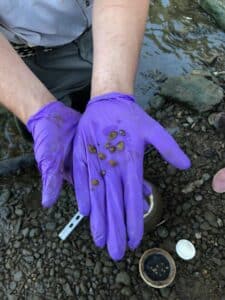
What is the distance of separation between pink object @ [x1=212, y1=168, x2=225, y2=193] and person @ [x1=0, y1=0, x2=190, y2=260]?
0.68 meters

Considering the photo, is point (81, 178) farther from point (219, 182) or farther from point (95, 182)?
point (219, 182)

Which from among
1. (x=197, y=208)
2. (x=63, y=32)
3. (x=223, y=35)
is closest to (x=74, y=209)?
(x=197, y=208)

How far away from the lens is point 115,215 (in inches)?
74.1

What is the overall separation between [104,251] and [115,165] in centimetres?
81

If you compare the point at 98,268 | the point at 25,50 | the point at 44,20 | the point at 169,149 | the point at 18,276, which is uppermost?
the point at 44,20

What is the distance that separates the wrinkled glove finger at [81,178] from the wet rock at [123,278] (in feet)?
2.11

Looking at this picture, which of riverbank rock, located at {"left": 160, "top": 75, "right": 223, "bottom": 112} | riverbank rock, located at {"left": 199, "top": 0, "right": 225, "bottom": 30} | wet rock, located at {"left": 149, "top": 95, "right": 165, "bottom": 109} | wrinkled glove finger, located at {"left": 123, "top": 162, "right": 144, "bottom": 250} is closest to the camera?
wrinkled glove finger, located at {"left": 123, "top": 162, "right": 144, "bottom": 250}

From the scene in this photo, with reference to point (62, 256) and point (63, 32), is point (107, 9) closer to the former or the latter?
point (63, 32)

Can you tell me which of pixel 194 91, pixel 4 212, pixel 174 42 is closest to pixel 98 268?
pixel 4 212

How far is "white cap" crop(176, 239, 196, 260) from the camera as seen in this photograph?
244cm

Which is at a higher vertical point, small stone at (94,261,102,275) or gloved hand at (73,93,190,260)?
gloved hand at (73,93,190,260)

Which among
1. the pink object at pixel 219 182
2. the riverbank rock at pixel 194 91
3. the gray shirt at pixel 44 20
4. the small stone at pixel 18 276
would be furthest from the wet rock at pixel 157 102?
the small stone at pixel 18 276

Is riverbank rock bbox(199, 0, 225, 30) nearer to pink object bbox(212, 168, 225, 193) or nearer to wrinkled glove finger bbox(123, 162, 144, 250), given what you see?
pink object bbox(212, 168, 225, 193)

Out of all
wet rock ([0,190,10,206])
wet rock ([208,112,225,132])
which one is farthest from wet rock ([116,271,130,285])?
wet rock ([208,112,225,132])
